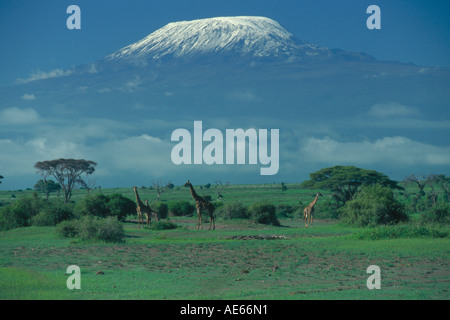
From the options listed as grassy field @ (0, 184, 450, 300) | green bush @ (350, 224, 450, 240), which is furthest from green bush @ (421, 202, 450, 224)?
grassy field @ (0, 184, 450, 300)

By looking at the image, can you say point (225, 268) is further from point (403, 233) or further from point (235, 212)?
point (235, 212)

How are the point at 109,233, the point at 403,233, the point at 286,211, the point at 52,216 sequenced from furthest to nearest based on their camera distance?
the point at 286,211, the point at 52,216, the point at 109,233, the point at 403,233

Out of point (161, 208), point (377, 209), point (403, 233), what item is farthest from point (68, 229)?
point (161, 208)

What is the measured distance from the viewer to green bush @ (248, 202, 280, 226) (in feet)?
138

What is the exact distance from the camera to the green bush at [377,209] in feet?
108

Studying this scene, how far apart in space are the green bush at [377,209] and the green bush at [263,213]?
7.94m

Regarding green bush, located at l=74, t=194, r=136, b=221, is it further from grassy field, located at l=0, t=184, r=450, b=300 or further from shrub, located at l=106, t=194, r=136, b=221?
grassy field, located at l=0, t=184, r=450, b=300

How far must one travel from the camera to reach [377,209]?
3291cm

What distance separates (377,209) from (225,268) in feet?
55.5

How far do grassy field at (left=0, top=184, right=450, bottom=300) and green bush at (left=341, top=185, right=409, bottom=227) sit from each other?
267 inches

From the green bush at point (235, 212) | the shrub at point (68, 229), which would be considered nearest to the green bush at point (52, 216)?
the shrub at point (68, 229)

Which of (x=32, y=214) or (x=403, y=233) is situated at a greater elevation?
(x=32, y=214)

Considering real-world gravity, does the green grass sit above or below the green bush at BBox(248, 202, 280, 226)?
below
